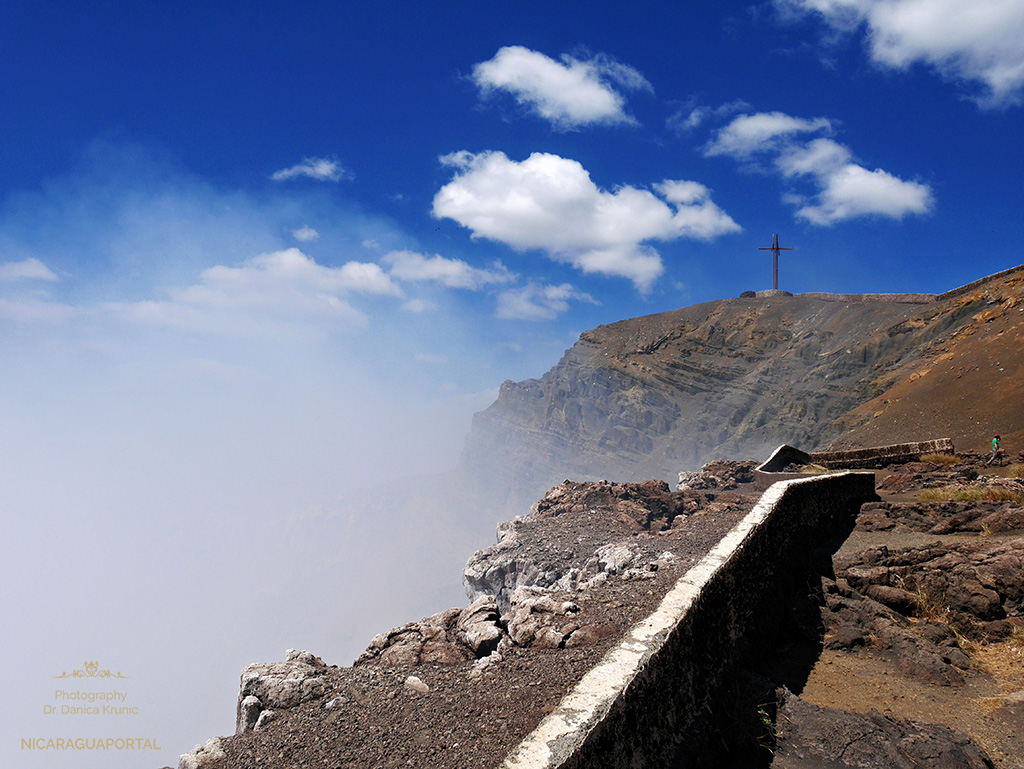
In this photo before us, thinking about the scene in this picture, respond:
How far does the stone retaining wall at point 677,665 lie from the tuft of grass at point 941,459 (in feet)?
32.4

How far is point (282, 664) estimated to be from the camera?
4289mm

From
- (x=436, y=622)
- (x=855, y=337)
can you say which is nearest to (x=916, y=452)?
(x=436, y=622)

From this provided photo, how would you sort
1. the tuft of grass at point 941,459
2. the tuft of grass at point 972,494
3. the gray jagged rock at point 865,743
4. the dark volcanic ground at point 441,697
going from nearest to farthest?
the dark volcanic ground at point 441,697
the gray jagged rock at point 865,743
the tuft of grass at point 972,494
the tuft of grass at point 941,459

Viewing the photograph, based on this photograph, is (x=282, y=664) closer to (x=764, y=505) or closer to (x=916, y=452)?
(x=764, y=505)

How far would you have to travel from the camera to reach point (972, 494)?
308 inches

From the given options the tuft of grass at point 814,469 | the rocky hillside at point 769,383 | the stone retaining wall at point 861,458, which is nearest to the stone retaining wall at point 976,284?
the rocky hillside at point 769,383

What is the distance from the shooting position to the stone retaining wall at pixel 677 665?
232 centimetres

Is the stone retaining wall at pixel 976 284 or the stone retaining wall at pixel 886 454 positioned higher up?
the stone retaining wall at pixel 976 284

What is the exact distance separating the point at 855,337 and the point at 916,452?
33.1 metres

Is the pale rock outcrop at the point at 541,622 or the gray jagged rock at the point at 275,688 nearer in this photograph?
the gray jagged rock at the point at 275,688

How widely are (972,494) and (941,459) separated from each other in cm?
572

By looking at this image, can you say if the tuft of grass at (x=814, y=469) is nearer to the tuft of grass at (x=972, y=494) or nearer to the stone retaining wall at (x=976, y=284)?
the tuft of grass at (x=972, y=494)

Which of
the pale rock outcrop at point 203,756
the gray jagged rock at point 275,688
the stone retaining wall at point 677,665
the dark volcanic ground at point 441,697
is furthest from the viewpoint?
the gray jagged rock at point 275,688

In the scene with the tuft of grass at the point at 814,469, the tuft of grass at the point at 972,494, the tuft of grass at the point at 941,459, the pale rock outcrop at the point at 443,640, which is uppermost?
the tuft of grass at the point at 941,459
